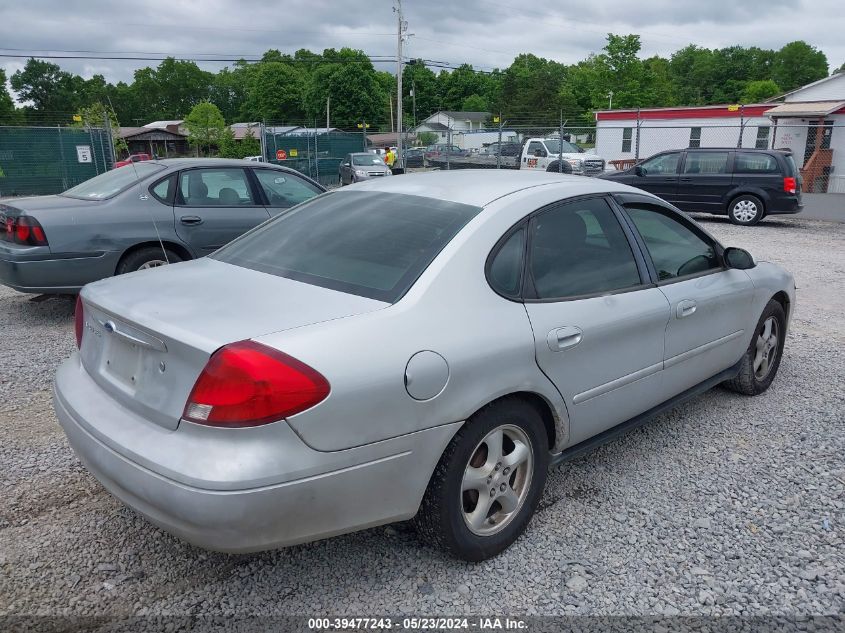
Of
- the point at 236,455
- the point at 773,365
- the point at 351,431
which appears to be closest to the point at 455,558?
the point at 351,431

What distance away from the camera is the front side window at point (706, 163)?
48.9ft

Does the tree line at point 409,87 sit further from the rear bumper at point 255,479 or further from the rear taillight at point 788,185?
the rear bumper at point 255,479

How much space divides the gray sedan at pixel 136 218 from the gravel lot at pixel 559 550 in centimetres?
221

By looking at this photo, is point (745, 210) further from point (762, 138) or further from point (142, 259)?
point (762, 138)

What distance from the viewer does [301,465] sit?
217cm

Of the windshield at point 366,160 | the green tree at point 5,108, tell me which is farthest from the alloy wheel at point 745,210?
the green tree at point 5,108

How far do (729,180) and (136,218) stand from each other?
12.7m

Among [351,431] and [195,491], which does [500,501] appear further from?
[195,491]

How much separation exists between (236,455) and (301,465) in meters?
0.20

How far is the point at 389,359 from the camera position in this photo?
91.3 inches

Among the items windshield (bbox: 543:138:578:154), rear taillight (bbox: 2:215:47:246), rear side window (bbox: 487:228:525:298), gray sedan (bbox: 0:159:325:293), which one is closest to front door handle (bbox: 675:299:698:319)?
rear side window (bbox: 487:228:525:298)

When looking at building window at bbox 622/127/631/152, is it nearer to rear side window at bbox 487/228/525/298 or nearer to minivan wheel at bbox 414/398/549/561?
rear side window at bbox 487/228/525/298

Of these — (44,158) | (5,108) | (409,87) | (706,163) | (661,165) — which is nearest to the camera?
(706,163)

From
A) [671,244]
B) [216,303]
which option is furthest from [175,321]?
[671,244]
